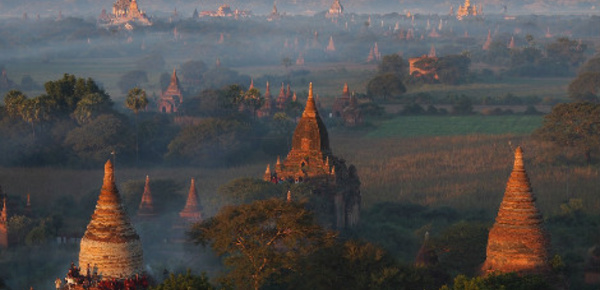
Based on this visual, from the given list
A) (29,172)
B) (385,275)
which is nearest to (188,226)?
(385,275)

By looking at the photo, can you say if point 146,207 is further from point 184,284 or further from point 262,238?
point 184,284

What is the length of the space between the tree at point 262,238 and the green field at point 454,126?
58179mm

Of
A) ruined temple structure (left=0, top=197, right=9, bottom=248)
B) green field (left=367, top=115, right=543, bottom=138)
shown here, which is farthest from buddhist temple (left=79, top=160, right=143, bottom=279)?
green field (left=367, top=115, right=543, bottom=138)

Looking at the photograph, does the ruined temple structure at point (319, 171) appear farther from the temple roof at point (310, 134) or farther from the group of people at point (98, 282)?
the group of people at point (98, 282)

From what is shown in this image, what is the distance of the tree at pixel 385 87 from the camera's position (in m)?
124

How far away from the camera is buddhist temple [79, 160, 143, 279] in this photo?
29.9m

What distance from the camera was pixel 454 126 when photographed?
10512cm

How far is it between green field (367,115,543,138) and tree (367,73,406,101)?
12991 mm

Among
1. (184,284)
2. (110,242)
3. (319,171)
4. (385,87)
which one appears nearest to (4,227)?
(319,171)

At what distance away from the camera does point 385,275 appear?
37469mm

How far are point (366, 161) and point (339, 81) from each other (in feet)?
258

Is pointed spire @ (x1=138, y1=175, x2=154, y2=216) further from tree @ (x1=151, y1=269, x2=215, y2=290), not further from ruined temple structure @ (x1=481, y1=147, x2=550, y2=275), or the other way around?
tree @ (x1=151, y1=269, x2=215, y2=290)

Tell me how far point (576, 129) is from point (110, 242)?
54766 millimetres

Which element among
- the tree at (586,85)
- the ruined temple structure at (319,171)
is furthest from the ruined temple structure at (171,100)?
the ruined temple structure at (319,171)
